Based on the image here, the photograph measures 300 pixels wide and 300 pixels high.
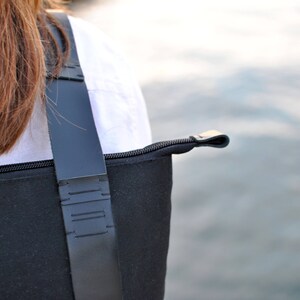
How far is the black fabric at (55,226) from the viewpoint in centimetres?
61

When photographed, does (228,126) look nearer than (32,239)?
No

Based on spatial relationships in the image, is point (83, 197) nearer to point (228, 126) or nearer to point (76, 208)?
point (76, 208)

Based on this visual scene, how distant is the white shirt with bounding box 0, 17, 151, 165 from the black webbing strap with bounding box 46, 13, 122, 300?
3 cm

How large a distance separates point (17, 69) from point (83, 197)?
138 millimetres

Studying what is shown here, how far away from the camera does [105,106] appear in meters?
0.70

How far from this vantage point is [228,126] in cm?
238

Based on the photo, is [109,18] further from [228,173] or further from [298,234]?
[298,234]

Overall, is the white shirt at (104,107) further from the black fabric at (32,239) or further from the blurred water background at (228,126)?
the blurred water background at (228,126)

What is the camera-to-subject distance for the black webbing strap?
23.9 inches

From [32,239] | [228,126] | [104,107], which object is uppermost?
[228,126]

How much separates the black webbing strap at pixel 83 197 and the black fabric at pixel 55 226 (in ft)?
0.04

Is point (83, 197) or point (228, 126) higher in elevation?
point (228, 126)

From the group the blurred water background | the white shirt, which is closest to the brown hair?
the white shirt

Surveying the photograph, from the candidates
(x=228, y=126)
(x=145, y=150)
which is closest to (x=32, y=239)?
(x=145, y=150)
